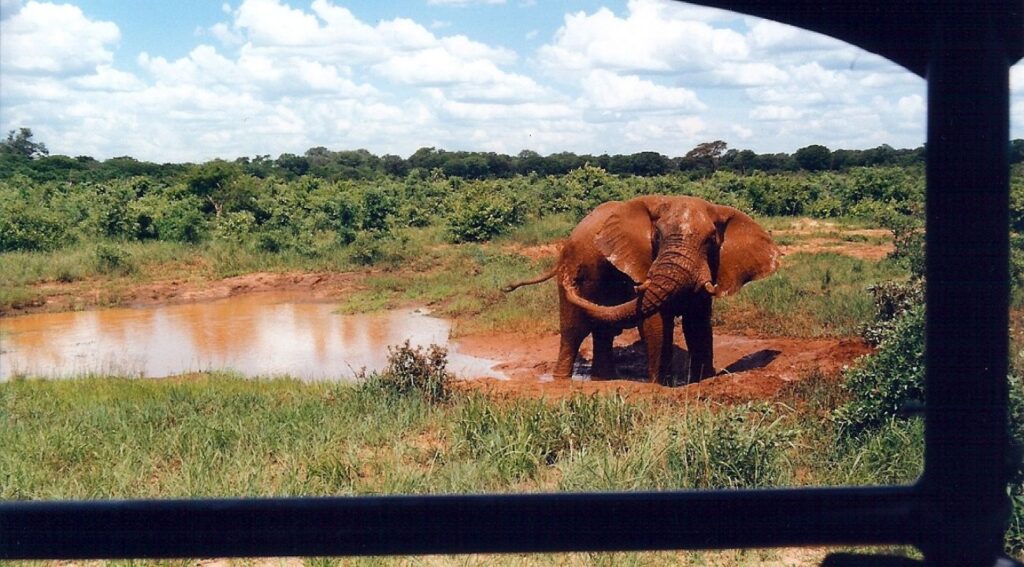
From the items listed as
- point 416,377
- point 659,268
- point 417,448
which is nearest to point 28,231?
point 416,377

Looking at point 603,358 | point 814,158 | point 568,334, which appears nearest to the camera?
point 568,334

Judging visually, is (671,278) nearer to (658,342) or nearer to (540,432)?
(658,342)

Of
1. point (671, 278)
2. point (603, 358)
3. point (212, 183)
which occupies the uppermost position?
point (212, 183)

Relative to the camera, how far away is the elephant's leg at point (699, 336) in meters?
8.08

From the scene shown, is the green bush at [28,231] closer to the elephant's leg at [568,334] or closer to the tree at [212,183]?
the tree at [212,183]

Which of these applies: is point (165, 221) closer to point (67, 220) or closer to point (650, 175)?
point (67, 220)

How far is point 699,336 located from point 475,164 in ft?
84.8

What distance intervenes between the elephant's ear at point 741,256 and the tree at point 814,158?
69.6ft

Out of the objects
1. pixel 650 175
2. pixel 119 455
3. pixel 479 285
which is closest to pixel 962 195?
pixel 119 455

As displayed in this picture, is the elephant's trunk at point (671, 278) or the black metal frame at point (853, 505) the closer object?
the black metal frame at point (853, 505)

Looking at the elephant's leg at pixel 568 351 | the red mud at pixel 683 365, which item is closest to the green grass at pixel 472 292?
the red mud at pixel 683 365

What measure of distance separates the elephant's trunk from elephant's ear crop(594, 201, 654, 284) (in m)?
0.20

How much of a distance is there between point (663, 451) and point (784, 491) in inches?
131

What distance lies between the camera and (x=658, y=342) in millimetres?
7965
